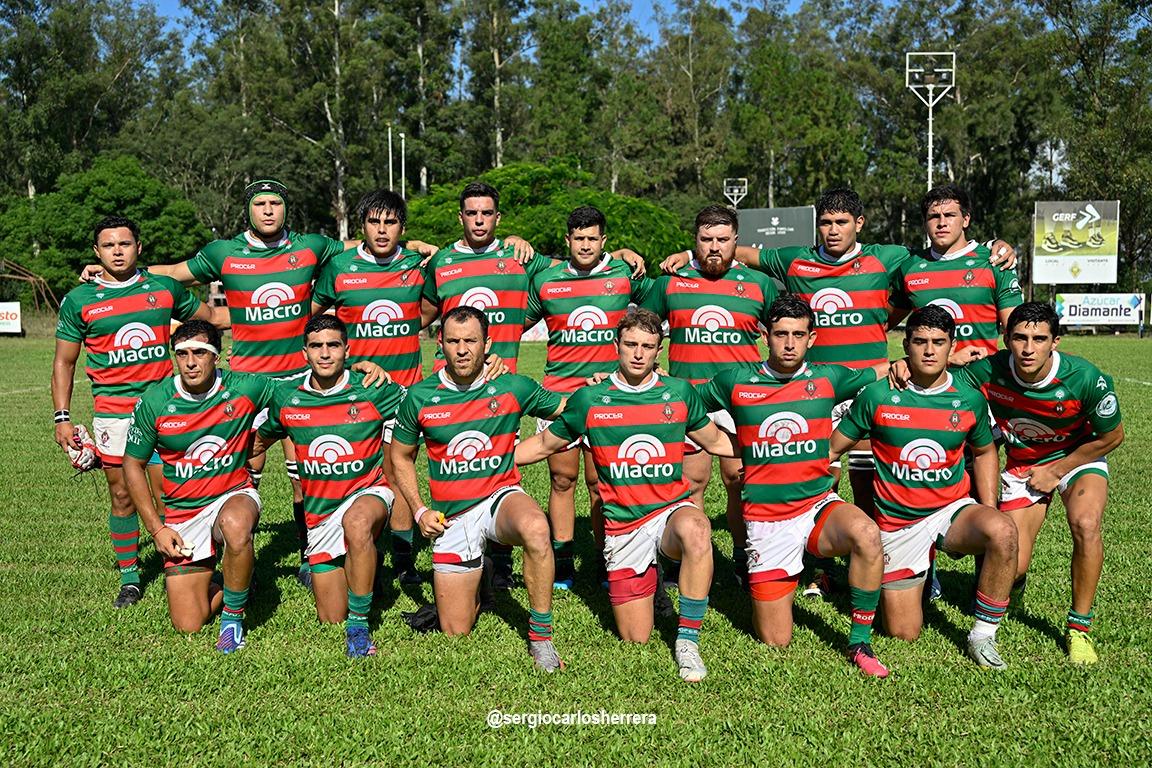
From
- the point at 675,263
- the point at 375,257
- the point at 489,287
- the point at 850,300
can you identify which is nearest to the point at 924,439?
the point at 850,300

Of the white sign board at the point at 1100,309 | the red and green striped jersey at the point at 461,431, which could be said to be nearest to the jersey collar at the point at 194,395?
the red and green striped jersey at the point at 461,431

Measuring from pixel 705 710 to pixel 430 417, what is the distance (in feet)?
7.43

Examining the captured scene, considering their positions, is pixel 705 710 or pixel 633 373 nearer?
pixel 705 710

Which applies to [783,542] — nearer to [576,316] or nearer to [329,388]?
[576,316]

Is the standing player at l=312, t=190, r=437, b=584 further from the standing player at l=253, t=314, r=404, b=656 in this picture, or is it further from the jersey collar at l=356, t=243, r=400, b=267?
the standing player at l=253, t=314, r=404, b=656

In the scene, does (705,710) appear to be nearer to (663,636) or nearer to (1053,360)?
(663,636)

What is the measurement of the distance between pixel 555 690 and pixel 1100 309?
127ft

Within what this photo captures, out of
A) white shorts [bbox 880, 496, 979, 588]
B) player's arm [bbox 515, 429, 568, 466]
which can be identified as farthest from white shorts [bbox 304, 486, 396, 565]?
white shorts [bbox 880, 496, 979, 588]

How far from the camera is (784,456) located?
5.77 metres

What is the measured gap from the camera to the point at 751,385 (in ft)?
19.0

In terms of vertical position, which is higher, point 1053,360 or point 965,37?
point 965,37

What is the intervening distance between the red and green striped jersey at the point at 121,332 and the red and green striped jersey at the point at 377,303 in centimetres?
112

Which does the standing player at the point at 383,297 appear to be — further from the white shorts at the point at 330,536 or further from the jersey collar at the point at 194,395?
the jersey collar at the point at 194,395

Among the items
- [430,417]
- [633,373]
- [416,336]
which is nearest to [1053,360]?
[633,373]
